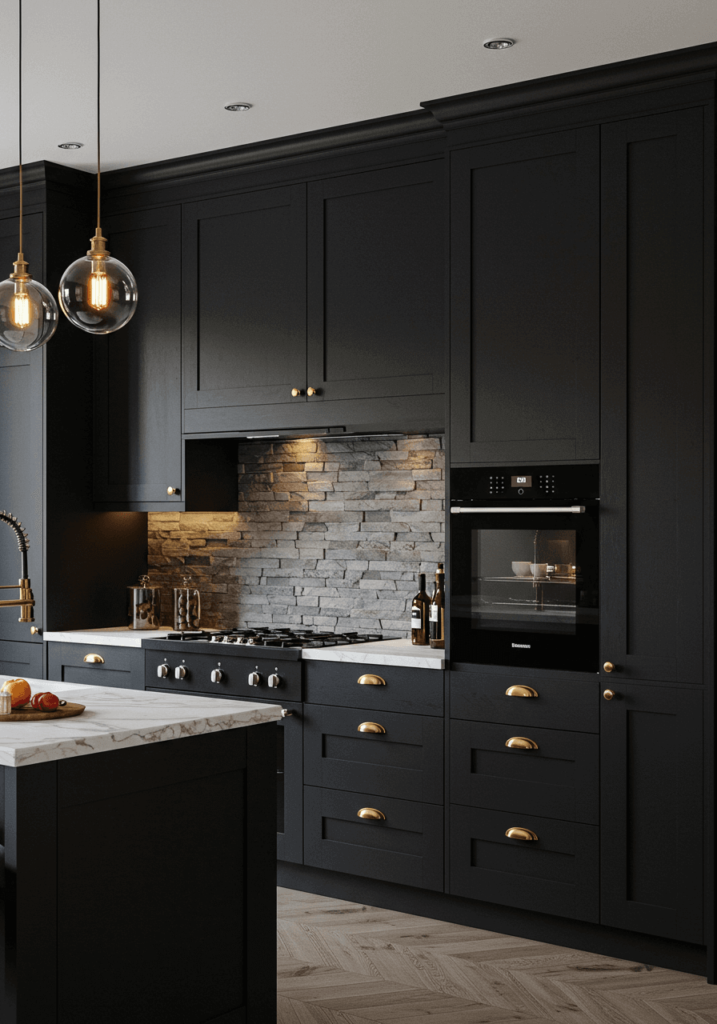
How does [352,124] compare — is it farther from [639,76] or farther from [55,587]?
[55,587]

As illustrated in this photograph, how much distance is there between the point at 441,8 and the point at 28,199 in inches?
92.9

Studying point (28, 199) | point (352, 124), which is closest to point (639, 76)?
point (352, 124)

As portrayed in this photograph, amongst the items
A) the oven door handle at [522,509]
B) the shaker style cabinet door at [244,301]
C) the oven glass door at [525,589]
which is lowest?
the oven glass door at [525,589]

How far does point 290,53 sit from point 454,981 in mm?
2997

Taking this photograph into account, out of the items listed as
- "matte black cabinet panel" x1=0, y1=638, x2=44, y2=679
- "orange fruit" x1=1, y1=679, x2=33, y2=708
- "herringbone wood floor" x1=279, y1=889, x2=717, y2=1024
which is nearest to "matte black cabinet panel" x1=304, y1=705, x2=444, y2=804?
"herringbone wood floor" x1=279, y1=889, x2=717, y2=1024

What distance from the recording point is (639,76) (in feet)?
12.0

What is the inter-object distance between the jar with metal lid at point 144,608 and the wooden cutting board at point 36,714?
221 cm

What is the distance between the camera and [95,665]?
4.82 metres

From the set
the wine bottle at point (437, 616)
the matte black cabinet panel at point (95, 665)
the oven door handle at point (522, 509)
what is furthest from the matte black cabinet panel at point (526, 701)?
the matte black cabinet panel at point (95, 665)

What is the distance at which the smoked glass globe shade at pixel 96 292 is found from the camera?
264cm

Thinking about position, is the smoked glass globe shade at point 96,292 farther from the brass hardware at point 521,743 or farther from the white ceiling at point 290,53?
the brass hardware at point 521,743

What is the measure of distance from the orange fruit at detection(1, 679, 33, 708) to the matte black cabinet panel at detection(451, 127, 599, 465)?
1.81 meters

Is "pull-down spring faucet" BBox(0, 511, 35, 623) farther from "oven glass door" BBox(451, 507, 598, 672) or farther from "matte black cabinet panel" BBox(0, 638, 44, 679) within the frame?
"matte black cabinet panel" BBox(0, 638, 44, 679)

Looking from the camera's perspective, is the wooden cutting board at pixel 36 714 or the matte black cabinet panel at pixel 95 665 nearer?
the wooden cutting board at pixel 36 714
